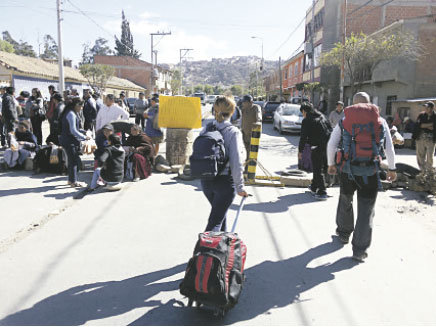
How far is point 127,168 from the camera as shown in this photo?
8.45 metres

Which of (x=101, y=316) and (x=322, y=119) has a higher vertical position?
(x=322, y=119)

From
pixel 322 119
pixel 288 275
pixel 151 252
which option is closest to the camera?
pixel 288 275

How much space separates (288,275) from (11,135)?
7.85m

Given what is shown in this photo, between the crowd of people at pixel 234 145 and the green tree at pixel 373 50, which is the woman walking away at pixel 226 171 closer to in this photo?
the crowd of people at pixel 234 145

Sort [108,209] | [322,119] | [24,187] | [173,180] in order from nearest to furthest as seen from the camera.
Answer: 1. [108,209]
2. [322,119]
3. [24,187]
4. [173,180]

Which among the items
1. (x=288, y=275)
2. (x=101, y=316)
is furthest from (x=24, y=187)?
(x=288, y=275)

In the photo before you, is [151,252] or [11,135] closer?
[151,252]

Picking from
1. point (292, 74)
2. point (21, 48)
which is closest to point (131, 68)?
point (292, 74)

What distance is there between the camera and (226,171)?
3.71m

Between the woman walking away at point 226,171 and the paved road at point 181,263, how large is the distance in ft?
2.53

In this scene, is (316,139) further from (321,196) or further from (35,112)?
(35,112)

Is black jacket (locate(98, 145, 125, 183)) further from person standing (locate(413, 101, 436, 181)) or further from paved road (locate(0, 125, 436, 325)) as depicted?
person standing (locate(413, 101, 436, 181))

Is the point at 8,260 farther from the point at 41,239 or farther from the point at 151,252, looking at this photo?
the point at 151,252

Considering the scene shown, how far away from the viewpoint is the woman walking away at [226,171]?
3676mm
